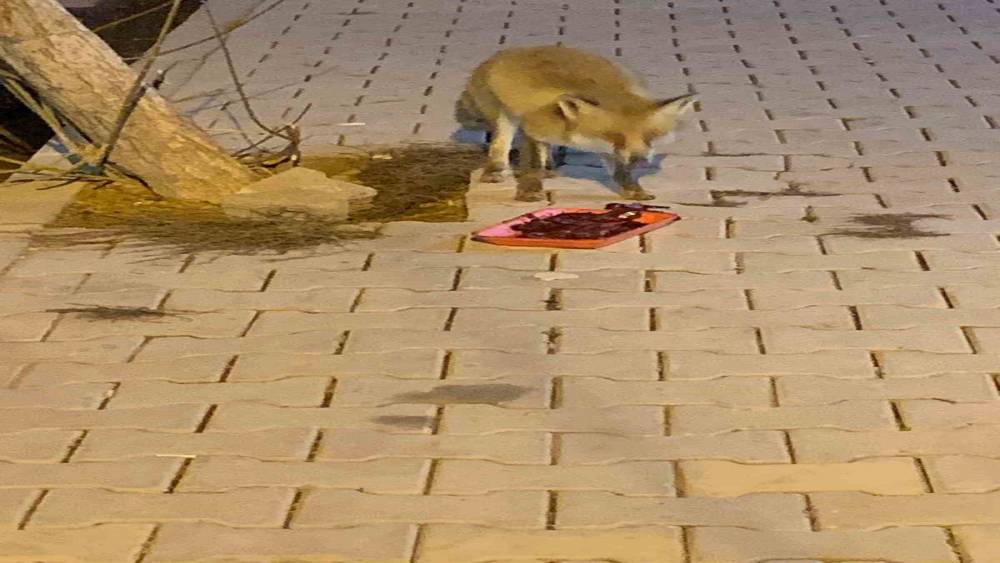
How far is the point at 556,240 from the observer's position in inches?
252

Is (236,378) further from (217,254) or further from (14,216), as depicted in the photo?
(14,216)

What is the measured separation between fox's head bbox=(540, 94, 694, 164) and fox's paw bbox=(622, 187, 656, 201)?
0.50 ft

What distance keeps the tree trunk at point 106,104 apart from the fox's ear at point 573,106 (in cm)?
140

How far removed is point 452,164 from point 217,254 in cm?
163

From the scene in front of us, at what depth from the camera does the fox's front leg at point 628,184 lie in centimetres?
700

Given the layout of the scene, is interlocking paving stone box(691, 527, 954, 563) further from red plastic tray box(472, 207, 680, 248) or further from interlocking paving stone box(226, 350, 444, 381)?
red plastic tray box(472, 207, 680, 248)

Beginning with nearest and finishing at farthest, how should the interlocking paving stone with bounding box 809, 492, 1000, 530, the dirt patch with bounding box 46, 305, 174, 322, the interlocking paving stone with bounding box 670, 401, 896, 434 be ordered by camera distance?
the interlocking paving stone with bounding box 809, 492, 1000, 530 < the interlocking paving stone with bounding box 670, 401, 896, 434 < the dirt patch with bounding box 46, 305, 174, 322

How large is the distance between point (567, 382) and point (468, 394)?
1.01 feet

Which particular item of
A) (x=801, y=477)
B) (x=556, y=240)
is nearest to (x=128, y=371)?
(x=556, y=240)

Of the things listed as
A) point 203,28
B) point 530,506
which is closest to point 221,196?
point 530,506

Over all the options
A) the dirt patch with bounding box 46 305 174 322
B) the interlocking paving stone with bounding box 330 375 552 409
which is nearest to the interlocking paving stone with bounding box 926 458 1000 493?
the interlocking paving stone with bounding box 330 375 552 409

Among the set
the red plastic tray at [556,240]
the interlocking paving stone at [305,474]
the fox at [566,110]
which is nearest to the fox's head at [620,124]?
the fox at [566,110]

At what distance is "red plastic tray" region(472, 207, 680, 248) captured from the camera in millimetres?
6375

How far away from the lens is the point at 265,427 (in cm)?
472
